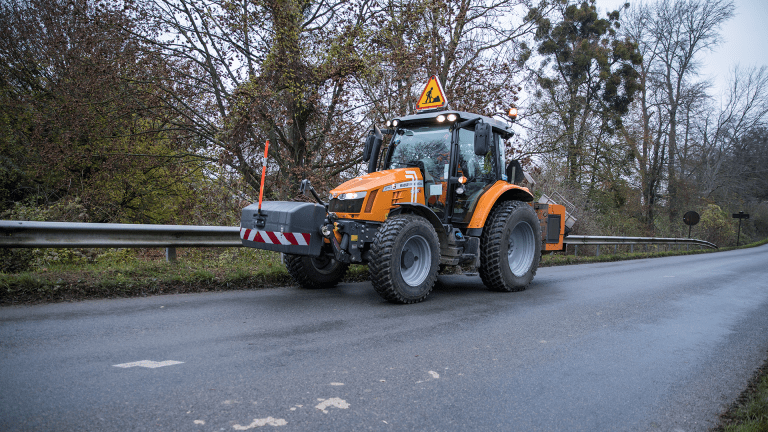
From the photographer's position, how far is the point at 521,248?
793 cm

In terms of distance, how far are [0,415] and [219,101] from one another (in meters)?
11.4

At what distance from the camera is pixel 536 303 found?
629 cm

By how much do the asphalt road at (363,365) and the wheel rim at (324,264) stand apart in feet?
2.68

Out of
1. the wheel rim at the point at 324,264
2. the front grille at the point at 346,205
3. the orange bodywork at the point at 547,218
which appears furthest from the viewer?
the orange bodywork at the point at 547,218

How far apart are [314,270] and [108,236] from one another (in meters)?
2.69

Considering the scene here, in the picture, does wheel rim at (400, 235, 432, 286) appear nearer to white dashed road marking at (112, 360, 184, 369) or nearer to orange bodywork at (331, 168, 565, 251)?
orange bodywork at (331, 168, 565, 251)

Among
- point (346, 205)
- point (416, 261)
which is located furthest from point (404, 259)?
point (346, 205)

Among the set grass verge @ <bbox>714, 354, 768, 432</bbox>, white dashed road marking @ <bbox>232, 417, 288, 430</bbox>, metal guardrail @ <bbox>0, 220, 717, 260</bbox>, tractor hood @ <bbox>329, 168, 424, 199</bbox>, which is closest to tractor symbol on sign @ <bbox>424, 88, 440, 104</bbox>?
tractor hood @ <bbox>329, 168, 424, 199</bbox>

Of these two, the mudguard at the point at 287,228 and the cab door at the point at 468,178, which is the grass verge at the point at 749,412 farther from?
the cab door at the point at 468,178

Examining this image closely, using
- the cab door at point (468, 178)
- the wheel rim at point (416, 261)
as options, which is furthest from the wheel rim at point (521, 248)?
the wheel rim at point (416, 261)

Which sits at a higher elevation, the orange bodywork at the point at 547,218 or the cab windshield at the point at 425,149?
the cab windshield at the point at 425,149

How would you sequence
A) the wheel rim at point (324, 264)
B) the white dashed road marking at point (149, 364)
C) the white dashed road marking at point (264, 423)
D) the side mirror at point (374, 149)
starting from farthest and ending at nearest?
the side mirror at point (374, 149) → the wheel rim at point (324, 264) → the white dashed road marking at point (149, 364) → the white dashed road marking at point (264, 423)

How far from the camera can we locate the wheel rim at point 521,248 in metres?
7.76

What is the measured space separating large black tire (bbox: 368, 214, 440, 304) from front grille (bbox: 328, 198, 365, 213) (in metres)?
0.42
